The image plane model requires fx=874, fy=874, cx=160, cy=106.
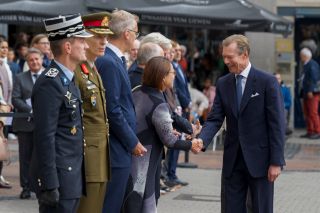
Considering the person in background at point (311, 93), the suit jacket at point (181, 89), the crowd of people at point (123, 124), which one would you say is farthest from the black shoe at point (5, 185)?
the person in background at point (311, 93)

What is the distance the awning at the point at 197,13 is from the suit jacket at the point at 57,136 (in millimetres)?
9853

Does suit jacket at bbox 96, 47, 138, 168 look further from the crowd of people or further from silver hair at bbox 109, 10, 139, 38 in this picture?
silver hair at bbox 109, 10, 139, 38

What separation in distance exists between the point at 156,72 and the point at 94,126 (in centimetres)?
123

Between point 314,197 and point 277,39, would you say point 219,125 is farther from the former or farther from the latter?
point 277,39

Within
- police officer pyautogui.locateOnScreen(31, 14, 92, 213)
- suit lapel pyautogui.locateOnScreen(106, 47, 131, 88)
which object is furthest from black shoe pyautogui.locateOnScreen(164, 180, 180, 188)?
police officer pyautogui.locateOnScreen(31, 14, 92, 213)

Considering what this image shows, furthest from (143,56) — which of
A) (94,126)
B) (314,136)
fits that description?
(314,136)

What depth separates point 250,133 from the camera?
7.41 metres

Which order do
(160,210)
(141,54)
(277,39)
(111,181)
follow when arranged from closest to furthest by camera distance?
1. (111,181)
2. (141,54)
3. (160,210)
4. (277,39)

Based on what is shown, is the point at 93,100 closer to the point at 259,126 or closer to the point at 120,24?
the point at 120,24

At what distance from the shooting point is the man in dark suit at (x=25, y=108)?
10.4 metres

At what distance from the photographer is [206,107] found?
1683 cm

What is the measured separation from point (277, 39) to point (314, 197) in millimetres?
9929

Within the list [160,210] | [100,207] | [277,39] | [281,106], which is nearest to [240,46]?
[281,106]

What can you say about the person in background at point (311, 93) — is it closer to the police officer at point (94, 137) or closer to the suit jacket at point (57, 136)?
the police officer at point (94, 137)
